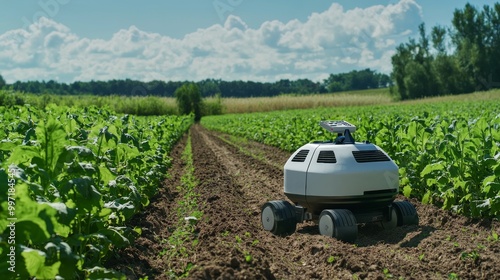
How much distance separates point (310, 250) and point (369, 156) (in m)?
1.40

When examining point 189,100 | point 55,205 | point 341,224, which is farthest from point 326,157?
point 189,100

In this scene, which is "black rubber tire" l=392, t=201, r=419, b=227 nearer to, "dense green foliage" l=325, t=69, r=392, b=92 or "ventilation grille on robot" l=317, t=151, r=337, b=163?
"ventilation grille on robot" l=317, t=151, r=337, b=163

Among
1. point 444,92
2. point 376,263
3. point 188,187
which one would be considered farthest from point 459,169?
point 444,92

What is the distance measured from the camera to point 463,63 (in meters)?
70.4

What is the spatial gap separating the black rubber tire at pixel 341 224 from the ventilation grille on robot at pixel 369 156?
65 centimetres

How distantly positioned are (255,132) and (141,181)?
18.0 metres

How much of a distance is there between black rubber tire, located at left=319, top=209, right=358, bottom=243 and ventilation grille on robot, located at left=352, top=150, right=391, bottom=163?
2.15 ft

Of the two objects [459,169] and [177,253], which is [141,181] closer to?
[177,253]

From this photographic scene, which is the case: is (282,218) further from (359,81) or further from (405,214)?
(359,81)

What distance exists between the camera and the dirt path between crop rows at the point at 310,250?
17.3 ft

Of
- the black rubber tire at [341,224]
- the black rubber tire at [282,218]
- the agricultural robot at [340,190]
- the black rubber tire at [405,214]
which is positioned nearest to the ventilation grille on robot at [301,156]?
the agricultural robot at [340,190]

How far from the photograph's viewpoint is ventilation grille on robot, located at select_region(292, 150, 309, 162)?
6899mm

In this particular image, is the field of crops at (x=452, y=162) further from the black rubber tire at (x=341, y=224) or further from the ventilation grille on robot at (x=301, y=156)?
the ventilation grille on robot at (x=301, y=156)

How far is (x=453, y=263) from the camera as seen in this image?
5520 mm
